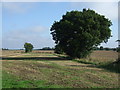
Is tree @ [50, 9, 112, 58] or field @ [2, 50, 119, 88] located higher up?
Answer: tree @ [50, 9, 112, 58]

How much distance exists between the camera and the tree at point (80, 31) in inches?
1655

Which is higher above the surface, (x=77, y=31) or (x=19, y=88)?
(x=77, y=31)

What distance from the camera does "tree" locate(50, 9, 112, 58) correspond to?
42031mm

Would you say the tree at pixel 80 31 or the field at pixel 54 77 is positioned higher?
the tree at pixel 80 31

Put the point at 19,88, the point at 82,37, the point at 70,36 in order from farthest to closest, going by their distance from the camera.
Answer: the point at 70,36
the point at 82,37
the point at 19,88

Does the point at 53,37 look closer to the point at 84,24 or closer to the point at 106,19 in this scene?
the point at 84,24

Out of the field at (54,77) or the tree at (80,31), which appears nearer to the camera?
the field at (54,77)

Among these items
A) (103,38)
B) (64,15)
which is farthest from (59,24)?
(103,38)

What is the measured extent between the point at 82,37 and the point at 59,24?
6.78 meters

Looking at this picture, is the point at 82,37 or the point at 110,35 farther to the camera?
the point at 110,35

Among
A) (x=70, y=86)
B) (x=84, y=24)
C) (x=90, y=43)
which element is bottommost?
(x=70, y=86)

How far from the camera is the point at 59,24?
46000mm

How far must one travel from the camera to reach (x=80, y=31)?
42438 mm

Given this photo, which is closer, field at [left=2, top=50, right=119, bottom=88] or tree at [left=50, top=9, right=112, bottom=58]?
field at [left=2, top=50, right=119, bottom=88]
